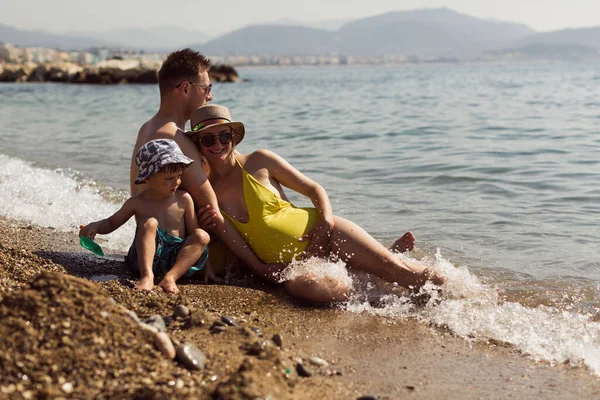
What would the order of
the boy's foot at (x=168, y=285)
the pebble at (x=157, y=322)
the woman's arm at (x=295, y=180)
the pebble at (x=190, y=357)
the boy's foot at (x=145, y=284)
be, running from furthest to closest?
1. the woman's arm at (x=295, y=180)
2. the boy's foot at (x=168, y=285)
3. the boy's foot at (x=145, y=284)
4. the pebble at (x=157, y=322)
5. the pebble at (x=190, y=357)

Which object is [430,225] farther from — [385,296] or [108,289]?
[108,289]

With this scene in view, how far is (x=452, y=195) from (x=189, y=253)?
16.1 ft

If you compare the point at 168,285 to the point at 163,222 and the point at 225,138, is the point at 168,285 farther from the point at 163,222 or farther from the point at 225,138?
the point at 225,138

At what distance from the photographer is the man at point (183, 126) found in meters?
5.05

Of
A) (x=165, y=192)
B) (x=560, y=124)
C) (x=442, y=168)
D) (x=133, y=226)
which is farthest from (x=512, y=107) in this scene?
(x=165, y=192)

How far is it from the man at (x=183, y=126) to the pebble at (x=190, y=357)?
1929mm

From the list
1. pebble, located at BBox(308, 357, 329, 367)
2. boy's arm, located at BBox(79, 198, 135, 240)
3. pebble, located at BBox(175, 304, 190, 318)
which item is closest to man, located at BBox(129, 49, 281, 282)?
boy's arm, located at BBox(79, 198, 135, 240)

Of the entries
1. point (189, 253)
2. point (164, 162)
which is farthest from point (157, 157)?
point (189, 253)

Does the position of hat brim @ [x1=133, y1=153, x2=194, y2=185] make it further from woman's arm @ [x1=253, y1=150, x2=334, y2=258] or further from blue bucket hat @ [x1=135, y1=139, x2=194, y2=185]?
woman's arm @ [x1=253, y1=150, x2=334, y2=258]

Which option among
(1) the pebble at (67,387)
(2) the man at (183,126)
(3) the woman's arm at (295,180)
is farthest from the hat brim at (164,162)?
(1) the pebble at (67,387)

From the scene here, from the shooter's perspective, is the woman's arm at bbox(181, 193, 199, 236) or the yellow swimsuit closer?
the woman's arm at bbox(181, 193, 199, 236)

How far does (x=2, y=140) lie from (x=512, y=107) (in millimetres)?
15168

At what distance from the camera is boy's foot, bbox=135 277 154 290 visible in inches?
174

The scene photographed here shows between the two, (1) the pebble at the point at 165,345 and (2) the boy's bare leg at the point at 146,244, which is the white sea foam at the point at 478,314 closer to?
(2) the boy's bare leg at the point at 146,244
